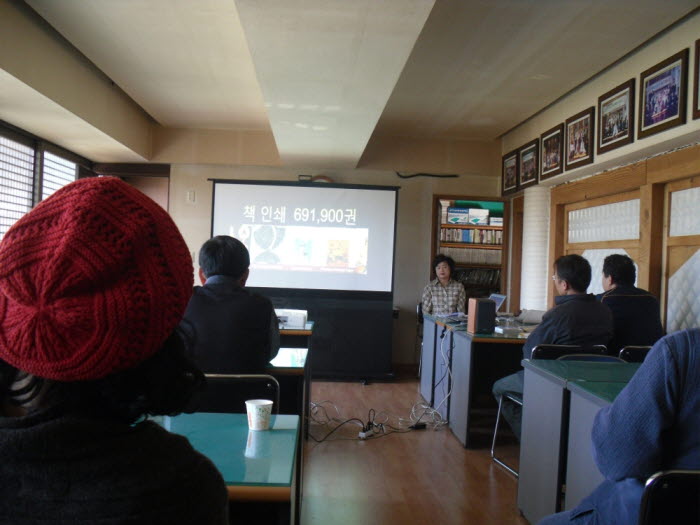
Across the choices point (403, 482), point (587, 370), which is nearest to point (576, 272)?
point (587, 370)

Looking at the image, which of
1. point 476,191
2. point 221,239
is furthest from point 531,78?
point 221,239

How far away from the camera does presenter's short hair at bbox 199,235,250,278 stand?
7.71 ft

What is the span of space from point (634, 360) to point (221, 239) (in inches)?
96.5

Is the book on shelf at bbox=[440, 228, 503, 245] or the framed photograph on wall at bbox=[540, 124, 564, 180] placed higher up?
the framed photograph on wall at bbox=[540, 124, 564, 180]

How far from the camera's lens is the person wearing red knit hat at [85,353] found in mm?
523

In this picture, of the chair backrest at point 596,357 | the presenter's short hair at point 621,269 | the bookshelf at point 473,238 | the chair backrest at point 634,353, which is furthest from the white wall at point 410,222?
the chair backrest at point 596,357

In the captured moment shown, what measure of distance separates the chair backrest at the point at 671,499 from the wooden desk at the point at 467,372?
2.19 metres

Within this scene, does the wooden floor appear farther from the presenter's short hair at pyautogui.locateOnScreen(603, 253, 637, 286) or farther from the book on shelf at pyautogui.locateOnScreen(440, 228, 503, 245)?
the book on shelf at pyautogui.locateOnScreen(440, 228, 503, 245)

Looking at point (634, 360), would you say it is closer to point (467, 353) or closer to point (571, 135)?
point (467, 353)

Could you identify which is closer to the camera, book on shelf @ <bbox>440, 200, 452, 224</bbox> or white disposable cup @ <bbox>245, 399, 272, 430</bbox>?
white disposable cup @ <bbox>245, 399, 272, 430</bbox>

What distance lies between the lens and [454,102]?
5.17 meters

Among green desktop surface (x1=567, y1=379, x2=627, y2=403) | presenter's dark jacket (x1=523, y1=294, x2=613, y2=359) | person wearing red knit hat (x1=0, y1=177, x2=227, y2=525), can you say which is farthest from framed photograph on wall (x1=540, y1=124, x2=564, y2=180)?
person wearing red knit hat (x1=0, y1=177, x2=227, y2=525)

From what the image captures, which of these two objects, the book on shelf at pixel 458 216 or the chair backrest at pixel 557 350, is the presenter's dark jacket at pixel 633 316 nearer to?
the chair backrest at pixel 557 350

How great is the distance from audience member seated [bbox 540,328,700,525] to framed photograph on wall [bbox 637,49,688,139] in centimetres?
264
